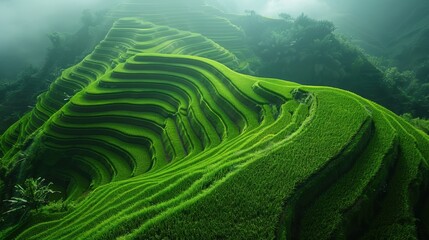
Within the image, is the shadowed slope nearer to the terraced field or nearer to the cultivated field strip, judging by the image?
the terraced field

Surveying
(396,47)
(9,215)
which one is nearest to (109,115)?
(9,215)

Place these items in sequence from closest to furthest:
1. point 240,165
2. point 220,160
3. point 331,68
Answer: point 240,165 < point 220,160 < point 331,68

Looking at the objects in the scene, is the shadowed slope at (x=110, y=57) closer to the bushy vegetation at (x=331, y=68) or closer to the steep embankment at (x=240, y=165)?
the bushy vegetation at (x=331, y=68)

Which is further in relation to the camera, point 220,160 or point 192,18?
point 192,18

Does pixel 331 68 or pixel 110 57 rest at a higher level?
pixel 110 57

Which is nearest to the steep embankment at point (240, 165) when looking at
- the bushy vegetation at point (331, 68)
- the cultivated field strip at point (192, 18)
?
the bushy vegetation at point (331, 68)

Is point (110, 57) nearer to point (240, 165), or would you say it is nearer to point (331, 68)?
point (331, 68)

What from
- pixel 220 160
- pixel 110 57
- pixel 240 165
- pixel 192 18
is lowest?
pixel 220 160

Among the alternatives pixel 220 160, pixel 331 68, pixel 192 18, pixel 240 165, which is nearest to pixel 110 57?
pixel 192 18

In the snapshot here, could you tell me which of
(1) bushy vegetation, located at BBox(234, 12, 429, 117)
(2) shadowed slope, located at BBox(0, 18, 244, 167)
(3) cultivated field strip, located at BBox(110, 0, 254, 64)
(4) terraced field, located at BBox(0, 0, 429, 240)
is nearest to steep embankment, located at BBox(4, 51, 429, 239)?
(4) terraced field, located at BBox(0, 0, 429, 240)

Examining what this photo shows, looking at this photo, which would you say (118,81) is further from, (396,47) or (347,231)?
(396,47)
